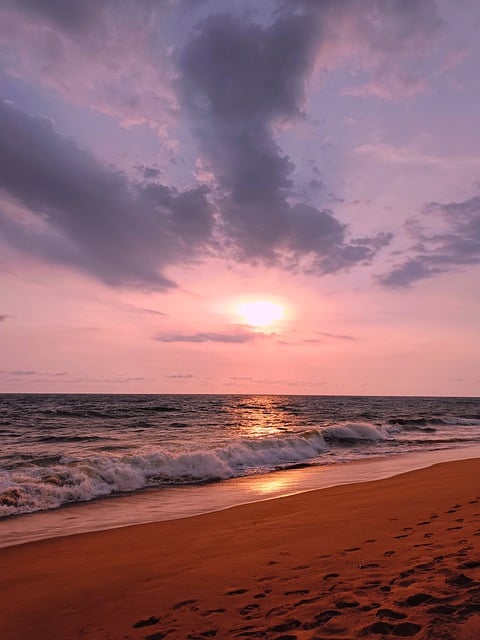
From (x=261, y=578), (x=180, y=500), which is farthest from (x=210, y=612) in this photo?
(x=180, y=500)

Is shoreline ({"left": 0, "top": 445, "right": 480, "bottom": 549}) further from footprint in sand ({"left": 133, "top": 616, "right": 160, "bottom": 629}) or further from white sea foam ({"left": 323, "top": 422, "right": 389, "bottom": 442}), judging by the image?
white sea foam ({"left": 323, "top": 422, "right": 389, "bottom": 442})

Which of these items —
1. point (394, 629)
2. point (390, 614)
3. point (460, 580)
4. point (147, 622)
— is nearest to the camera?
point (394, 629)

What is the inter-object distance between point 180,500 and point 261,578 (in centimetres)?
651

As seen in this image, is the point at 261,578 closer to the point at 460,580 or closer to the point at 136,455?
the point at 460,580

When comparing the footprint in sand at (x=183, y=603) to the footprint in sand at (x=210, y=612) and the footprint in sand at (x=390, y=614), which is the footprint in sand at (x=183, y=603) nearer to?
the footprint in sand at (x=210, y=612)

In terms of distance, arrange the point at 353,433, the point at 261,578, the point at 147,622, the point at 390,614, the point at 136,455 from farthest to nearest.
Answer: the point at 353,433 → the point at 136,455 → the point at 261,578 → the point at 147,622 → the point at 390,614

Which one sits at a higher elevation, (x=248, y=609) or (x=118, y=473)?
(x=248, y=609)

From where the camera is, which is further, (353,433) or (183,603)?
(353,433)

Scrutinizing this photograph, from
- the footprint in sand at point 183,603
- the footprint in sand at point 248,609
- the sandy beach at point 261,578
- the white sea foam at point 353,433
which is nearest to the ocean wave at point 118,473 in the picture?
the sandy beach at point 261,578

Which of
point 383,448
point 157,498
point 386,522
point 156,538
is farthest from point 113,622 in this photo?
point 383,448

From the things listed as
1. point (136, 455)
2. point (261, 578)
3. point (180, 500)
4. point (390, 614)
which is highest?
point (390, 614)

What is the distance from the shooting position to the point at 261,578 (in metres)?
5.20

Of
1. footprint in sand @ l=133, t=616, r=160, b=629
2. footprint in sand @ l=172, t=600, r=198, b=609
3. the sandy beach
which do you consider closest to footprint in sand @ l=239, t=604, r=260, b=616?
the sandy beach

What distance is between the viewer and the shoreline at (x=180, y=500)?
877 centimetres
